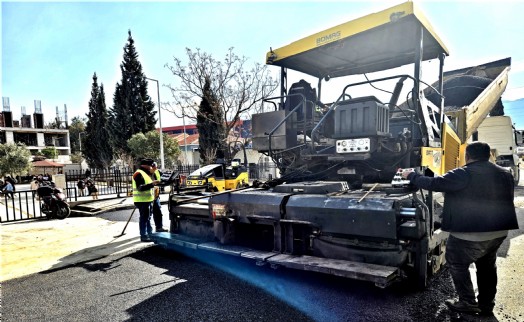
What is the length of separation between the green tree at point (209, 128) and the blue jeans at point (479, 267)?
1536 centimetres

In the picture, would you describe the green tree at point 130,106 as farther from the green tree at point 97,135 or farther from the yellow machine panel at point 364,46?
the yellow machine panel at point 364,46

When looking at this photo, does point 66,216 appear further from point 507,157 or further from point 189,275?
point 507,157

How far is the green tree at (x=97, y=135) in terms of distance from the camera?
3706 cm

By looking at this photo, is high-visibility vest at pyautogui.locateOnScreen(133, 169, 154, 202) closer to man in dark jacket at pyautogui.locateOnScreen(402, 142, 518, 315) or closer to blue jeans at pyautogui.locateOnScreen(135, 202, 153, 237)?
blue jeans at pyautogui.locateOnScreen(135, 202, 153, 237)

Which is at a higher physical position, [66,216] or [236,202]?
[236,202]

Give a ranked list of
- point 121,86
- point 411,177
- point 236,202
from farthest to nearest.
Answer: point 121,86 < point 236,202 < point 411,177

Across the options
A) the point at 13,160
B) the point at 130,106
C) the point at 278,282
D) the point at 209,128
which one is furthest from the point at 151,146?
the point at 278,282

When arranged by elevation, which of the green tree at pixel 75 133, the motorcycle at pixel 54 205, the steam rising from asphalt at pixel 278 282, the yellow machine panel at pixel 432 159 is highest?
the green tree at pixel 75 133

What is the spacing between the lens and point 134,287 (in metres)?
3.66

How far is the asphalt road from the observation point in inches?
113

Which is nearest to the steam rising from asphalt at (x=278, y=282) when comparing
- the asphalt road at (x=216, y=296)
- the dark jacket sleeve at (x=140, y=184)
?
the asphalt road at (x=216, y=296)

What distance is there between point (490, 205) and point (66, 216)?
31.3ft

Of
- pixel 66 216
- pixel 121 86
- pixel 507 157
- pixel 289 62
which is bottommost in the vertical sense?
pixel 66 216

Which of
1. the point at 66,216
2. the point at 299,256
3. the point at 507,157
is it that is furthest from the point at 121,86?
the point at 299,256
